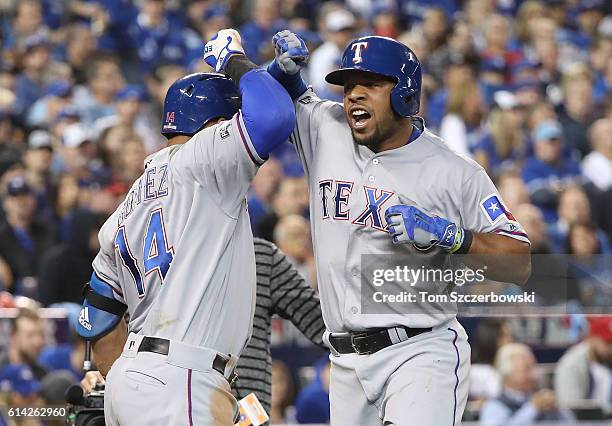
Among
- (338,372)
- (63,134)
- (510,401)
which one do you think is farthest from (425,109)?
(338,372)

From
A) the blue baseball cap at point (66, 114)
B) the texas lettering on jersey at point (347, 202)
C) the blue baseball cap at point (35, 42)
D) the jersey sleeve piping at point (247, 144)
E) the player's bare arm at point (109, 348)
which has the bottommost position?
the player's bare arm at point (109, 348)

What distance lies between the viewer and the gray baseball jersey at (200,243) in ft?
15.3

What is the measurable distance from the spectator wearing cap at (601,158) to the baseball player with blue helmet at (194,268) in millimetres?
7055

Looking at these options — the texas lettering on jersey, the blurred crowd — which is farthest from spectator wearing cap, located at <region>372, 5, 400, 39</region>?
the texas lettering on jersey

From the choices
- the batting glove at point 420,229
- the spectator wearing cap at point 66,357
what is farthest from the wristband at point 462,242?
the spectator wearing cap at point 66,357

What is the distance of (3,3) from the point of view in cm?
1266

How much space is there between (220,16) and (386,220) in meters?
8.21

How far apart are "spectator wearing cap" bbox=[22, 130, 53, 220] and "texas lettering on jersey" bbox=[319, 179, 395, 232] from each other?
15.6 ft

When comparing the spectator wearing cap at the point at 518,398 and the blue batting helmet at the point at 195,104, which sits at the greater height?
the blue batting helmet at the point at 195,104

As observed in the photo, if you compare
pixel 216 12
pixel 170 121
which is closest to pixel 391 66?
pixel 170 121

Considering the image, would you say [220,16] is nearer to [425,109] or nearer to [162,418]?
[425,109]

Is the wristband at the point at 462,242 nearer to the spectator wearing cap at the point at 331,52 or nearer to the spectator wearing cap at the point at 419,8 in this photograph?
the spectator wearing cap at the point at 331,52

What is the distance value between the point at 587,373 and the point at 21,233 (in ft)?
13.7

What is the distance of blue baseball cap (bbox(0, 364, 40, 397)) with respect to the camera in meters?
7.03
